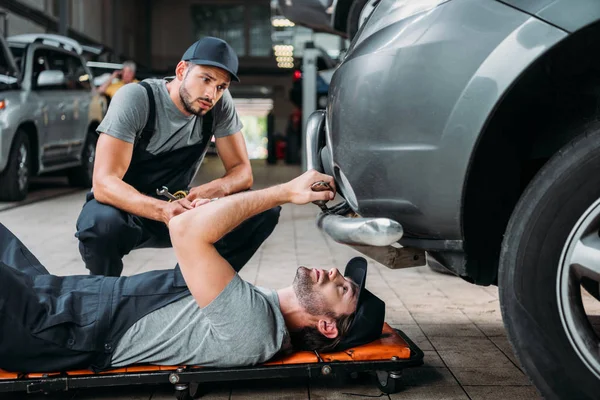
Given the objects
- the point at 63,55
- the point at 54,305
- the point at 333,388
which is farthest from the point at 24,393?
the point at 63,55

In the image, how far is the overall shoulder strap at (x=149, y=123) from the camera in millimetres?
3398

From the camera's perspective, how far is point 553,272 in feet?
6.46

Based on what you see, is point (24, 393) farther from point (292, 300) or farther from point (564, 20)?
point (564, 20)

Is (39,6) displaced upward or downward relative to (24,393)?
upward

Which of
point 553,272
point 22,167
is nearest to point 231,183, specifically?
point 553,272

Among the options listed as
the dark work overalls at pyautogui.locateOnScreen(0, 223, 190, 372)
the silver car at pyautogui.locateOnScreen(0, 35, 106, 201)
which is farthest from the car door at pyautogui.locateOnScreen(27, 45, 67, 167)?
the dark work overalls at pyautogui.locateOnScreen(0, 223, 190, 372)

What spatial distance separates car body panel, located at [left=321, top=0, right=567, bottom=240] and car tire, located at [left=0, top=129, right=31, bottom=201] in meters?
6.88

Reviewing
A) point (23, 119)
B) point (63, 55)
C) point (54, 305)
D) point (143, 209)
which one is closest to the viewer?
point (54, 305)

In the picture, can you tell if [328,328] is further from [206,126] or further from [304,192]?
[206,126]

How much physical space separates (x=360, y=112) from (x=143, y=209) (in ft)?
4.20

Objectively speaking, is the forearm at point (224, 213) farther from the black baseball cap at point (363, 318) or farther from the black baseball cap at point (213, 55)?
the black baseball cap at point (213, 55)

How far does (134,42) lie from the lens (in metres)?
30.8

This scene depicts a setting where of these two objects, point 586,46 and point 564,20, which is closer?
point 564,20

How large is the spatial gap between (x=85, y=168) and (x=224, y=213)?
9.14 meters
